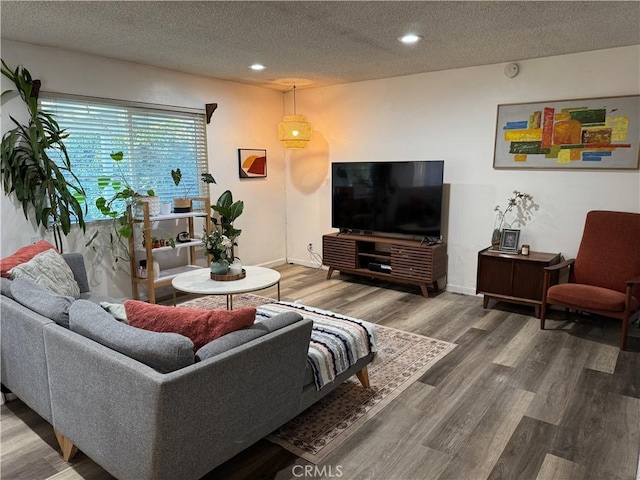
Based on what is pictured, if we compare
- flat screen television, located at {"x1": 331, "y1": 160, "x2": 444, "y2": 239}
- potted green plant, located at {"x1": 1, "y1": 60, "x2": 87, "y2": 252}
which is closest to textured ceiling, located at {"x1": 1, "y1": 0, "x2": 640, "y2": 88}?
potted green plant, located at {"x1": 1, "y1": 60, "x2": 87, "y2": 252}

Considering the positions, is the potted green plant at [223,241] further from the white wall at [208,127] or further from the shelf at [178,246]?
the white wall at [208,127]

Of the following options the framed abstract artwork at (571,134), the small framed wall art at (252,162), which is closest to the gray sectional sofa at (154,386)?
the framed abstract artwork at (571,134)

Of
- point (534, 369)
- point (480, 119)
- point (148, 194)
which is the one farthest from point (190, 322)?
point (480, 119)

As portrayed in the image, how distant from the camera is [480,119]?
454cm

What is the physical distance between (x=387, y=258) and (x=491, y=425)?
8.85 feet

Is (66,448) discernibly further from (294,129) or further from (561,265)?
(294,129)

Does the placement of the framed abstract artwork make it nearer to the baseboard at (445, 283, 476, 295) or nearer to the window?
the baseboard at (445, 283, 476, 295)

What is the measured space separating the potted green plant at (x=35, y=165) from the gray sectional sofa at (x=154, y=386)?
156 centimetres

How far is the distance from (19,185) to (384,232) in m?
3.55

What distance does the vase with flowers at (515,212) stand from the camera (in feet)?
14.3

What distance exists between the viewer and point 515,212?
175 inches

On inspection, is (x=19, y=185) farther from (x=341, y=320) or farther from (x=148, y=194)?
(x=341, y=320)

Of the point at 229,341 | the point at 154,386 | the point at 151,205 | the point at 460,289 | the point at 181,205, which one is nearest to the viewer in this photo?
the point at 154,386

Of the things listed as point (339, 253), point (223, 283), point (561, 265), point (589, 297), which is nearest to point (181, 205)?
point (223, 283)
